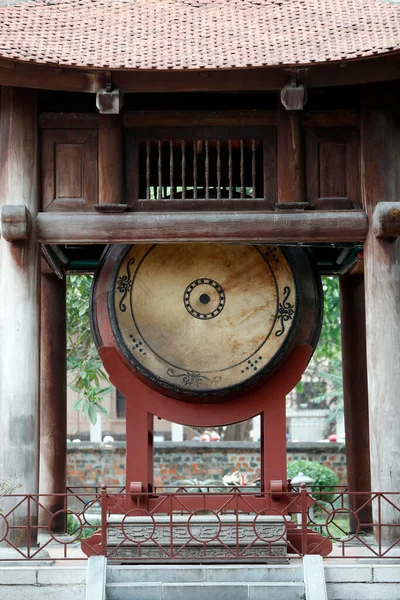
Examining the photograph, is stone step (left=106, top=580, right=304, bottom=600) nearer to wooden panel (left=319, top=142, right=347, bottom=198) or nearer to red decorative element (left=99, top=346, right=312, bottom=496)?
red decorative element (left=99, top=346, right=312, bottom=496)

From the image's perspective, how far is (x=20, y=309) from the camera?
10.4 metres

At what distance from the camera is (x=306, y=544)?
9.91m

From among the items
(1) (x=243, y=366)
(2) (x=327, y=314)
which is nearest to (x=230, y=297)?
(1) (x=243, y=366)

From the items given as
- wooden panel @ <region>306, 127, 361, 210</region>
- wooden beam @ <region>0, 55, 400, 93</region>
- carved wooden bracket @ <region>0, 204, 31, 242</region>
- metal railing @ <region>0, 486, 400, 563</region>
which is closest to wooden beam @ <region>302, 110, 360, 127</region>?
wooden panel @ <region>306, 127, 361, 210</region>

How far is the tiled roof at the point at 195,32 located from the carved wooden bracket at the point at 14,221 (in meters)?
1.39

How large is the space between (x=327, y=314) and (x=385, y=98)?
12.0 m

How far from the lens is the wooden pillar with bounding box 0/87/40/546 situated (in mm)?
10211

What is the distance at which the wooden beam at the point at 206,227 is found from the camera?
1052 centimetres

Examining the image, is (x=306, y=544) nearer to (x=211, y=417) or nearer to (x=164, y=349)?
(x=211, y=417)

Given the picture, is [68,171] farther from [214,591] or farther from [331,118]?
[214,591]

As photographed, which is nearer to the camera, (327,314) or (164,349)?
(164,349)

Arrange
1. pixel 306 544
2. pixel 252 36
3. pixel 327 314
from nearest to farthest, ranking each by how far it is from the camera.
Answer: pixel 306 544 < pixel 252 36 < pixel 327 314

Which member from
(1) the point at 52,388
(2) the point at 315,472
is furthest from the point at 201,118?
(2) the point at 315,472

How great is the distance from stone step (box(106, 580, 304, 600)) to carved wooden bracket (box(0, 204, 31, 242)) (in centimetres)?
334
